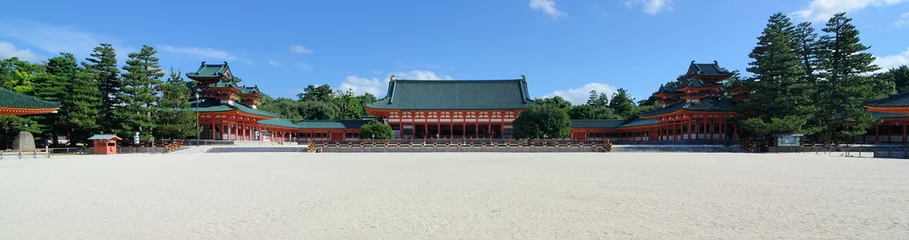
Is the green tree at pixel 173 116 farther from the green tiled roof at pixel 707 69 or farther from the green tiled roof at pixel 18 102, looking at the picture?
the green tiled roof at pixel 707 69

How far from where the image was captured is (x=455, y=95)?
42969 millimetres

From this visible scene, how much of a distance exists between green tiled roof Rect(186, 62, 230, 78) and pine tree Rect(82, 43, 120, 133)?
697 centimetres

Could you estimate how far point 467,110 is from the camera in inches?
1519

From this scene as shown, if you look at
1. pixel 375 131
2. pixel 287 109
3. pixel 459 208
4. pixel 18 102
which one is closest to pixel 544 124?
pixel 375 131

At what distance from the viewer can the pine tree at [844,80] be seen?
26016 millimetres

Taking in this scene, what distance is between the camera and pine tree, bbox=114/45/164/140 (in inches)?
1049

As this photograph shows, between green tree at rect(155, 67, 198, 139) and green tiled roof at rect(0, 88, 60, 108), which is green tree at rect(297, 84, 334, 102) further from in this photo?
green tiled roof at rect(0, 88, 60, 108)

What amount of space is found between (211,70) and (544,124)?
2804cm

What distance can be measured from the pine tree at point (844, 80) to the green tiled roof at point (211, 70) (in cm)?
4352

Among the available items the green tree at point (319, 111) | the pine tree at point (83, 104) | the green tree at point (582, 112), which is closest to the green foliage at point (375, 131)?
the pine tree at point (83, 104)

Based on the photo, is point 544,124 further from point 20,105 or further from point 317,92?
point 317,92

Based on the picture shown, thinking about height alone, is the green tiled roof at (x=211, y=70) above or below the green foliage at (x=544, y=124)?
above

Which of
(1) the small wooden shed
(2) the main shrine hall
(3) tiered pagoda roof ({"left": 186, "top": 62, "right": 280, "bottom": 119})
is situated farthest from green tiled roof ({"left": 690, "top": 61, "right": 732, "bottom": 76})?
(1) the small wooden shed

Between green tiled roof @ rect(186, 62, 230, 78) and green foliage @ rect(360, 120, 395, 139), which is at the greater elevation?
green tiled roof @ rect(186, 62, 230, 78)
